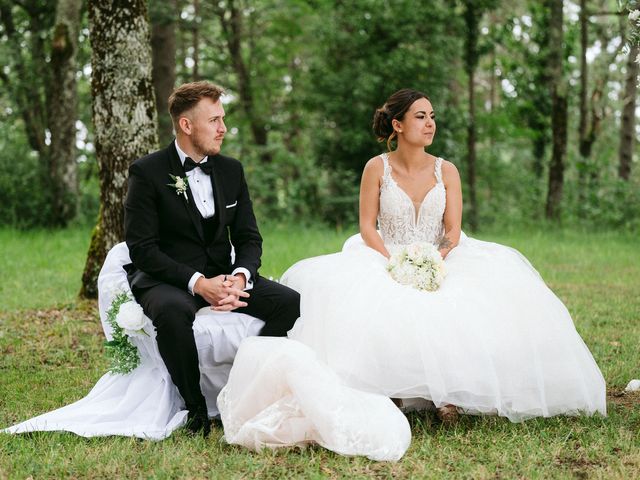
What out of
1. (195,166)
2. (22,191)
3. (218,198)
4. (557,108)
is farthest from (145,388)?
(557,108)

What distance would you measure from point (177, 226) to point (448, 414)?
6.32 feet

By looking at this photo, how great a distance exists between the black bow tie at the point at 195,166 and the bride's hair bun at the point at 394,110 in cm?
134

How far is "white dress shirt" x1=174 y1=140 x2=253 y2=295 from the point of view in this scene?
4.80m

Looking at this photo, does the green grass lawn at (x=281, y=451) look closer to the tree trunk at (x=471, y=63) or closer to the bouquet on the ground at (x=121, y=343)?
the bouquet on the ground at (x=121, y=343)

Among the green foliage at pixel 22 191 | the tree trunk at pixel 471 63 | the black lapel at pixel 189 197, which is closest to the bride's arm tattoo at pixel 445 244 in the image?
the black lapel at pixel 189 197

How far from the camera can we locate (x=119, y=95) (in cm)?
715

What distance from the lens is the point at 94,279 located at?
783 centimetres

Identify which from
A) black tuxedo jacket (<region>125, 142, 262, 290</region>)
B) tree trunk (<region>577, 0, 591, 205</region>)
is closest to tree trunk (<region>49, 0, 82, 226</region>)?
black tuxedo jacket (<region>125, 142, 262, 290</region>)

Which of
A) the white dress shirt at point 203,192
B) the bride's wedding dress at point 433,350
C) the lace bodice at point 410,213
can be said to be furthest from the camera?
the lace bodice at point 410,213

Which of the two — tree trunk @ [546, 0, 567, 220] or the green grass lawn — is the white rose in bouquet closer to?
the green grass lawn

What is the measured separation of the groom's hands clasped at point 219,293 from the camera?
179 inches

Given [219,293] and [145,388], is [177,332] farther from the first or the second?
[145,388]

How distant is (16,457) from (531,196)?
1669 cm

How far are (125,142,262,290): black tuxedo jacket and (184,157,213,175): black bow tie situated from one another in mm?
31
